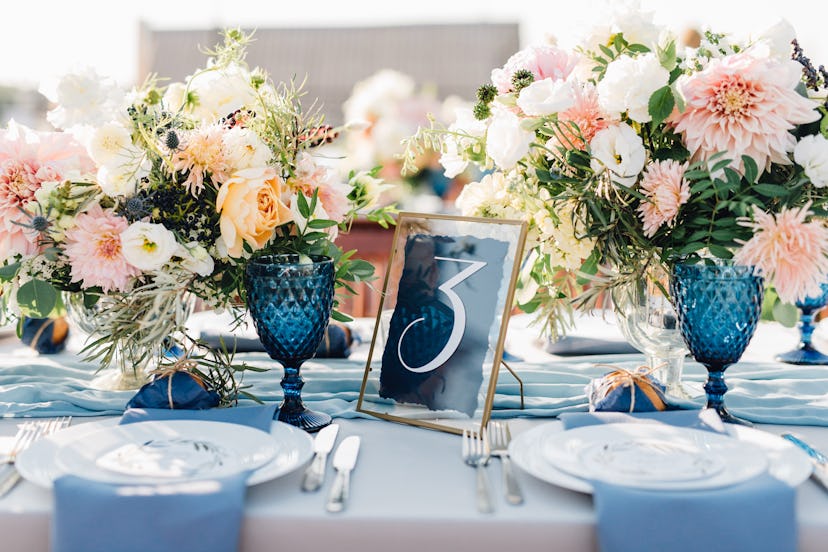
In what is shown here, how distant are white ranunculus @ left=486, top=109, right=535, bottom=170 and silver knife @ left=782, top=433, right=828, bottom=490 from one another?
47 centimetres

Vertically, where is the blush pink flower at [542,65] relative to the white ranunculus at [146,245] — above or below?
above

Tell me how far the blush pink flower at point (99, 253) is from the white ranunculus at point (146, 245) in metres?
0.02

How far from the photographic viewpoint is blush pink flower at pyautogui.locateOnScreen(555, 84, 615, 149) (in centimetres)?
96

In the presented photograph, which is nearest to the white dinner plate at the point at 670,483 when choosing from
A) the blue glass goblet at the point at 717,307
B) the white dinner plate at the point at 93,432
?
the blue glass goblet at the point at 717,307

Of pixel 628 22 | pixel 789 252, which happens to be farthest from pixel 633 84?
pixel 789 252

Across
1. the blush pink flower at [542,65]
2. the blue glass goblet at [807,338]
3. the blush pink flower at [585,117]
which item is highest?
the blush pink flower at [542,65]

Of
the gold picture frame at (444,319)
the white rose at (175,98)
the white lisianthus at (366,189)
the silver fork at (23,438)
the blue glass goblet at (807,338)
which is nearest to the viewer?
the silver fork at (23,438)

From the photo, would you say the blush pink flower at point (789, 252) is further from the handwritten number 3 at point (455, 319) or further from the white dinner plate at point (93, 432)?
the white dinner plate at point (93, 432)

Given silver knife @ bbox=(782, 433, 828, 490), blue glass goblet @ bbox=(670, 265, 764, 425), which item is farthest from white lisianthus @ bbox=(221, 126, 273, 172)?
silver knife @ bbox=(782, 433, 828, 490)

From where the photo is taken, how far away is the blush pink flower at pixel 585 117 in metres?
0.96

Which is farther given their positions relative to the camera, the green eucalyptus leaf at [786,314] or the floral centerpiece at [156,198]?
the green eucalyptus leaf at [786,314]

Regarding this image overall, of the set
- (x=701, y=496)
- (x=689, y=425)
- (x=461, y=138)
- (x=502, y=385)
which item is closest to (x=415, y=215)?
(x=461, y=138)

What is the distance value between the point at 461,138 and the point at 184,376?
1.66 feet

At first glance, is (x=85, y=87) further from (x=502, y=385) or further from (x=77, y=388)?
(x=502, y=385)
